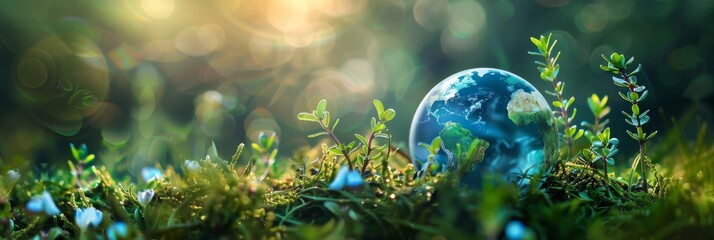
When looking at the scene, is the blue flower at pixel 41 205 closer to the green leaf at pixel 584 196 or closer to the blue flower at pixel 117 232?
the blue flower at pixel 117 232

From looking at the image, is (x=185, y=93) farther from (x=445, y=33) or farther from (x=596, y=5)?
(x=596, y=5)

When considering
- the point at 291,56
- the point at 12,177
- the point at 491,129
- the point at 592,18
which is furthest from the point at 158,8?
the point at 491,129

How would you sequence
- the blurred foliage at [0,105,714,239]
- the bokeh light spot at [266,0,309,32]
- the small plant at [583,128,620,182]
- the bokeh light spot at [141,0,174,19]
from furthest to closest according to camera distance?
the bokeh light spot at [266,0,309,32] → the bokeh light spot at [141,0,174,19] → the small plant at [583,128,620,182] → the blurred foliage at [0,105,714,239]

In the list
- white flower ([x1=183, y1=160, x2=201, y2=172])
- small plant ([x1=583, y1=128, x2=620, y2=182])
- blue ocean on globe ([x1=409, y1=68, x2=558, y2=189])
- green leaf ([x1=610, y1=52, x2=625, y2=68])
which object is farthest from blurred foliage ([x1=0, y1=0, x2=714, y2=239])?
Result: green leaf ([x1=610, y1=52, x2=625, y2=68])

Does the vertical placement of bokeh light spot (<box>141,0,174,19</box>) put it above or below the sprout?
below

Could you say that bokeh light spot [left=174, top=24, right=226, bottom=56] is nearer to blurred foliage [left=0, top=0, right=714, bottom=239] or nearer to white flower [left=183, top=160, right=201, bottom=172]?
blurred foliage [left=0, top=0, right=714, bottom=239]

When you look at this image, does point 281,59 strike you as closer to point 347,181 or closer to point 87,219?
point 87,219

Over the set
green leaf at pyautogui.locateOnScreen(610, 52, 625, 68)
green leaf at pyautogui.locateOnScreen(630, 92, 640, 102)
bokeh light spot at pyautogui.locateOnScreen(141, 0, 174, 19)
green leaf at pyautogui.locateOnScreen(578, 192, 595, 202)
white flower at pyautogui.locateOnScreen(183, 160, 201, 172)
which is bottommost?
bokeh light spot at pyautogui.locateOnScreen(141, 0, 174, 19)
